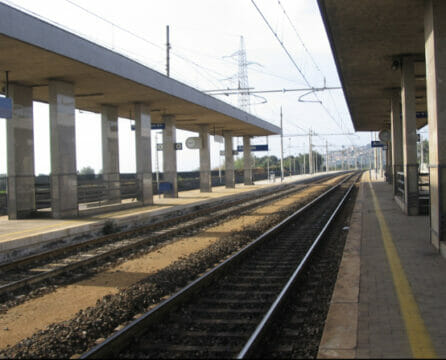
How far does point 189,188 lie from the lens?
37.0m

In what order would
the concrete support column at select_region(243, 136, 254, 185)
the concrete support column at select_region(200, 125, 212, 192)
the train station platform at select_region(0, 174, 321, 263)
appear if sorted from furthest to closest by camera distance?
the concrete support column at select_region(243, 136, 254, 185) < the concrete support column at select_region(200, 125, 212, 192) < the train station platform at select_region(0, 174, 321, 263)

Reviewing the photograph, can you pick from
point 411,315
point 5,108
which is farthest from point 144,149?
point 411,315

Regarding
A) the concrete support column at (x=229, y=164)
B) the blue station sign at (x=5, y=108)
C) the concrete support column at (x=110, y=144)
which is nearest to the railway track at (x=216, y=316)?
the blue station sign at (x=5, y=108)

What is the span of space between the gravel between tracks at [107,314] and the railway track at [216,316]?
1.33ft

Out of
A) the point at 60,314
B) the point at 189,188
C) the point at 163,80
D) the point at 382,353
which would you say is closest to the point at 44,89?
the point at 163,80

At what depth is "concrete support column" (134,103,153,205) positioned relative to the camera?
2144 cm

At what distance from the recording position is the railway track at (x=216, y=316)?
4535 millimetres

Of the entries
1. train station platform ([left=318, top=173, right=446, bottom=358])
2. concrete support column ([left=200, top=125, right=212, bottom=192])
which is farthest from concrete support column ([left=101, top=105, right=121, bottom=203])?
train station platform ([left=318, top=173, right=446, bottom=358])

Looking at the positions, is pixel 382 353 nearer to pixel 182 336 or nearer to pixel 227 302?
pixel 182 336

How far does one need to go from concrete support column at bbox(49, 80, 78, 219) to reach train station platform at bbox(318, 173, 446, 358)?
10.1 meters

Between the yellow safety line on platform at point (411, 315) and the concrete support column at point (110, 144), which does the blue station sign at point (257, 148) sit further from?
the yellow safety line on platform at point (411, 315)

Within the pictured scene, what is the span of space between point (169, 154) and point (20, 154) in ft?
38.0

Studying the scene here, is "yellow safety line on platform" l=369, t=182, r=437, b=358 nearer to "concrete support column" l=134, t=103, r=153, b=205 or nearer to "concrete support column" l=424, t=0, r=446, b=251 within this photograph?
"concrete support column" l=424, t=0, r=446, b=251

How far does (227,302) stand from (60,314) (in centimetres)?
212
